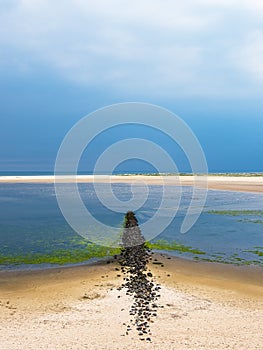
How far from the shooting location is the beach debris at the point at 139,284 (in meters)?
9.46

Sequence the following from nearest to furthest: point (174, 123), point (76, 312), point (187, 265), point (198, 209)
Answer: point (76, 312) < point (187, 265) < point (174, 123) < point (198, 209)

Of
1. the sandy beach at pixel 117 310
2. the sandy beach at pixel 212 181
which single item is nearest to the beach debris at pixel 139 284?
the sandy beach at pixel 117 310

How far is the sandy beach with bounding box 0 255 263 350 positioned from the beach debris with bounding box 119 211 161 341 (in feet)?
0.75

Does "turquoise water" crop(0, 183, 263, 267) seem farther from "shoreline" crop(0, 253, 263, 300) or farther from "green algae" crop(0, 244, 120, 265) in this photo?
"shoreline" crop(0, 253, 263, 300)

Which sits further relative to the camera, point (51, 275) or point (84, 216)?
point (84, 216)

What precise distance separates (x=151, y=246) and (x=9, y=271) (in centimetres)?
797

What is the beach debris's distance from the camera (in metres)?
9.46

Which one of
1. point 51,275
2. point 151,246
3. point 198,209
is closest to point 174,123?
point 151,246

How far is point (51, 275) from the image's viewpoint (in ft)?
48.3

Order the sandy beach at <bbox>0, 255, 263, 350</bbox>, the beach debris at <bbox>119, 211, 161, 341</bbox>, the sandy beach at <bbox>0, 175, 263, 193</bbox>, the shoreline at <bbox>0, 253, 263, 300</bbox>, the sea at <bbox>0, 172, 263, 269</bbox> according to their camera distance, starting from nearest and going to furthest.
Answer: the sandy beach at <bbox>0, 255, 263, 350</bbox> → the beach debris at <bbox>119, 211, 161, 341</bbox> → the shoreline at <bbox>0, 253, 263, 300</bbox> → the sea at <bbox>0, 172, 263, 269</bbox> → the sandy beach at <bbox>0, 175, 263, 193</bbox>

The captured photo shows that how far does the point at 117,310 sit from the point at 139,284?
96.4 inches

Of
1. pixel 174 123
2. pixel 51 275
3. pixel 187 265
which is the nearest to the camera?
pixel 51 275

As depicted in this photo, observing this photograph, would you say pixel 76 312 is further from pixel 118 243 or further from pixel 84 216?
pixel 84 216

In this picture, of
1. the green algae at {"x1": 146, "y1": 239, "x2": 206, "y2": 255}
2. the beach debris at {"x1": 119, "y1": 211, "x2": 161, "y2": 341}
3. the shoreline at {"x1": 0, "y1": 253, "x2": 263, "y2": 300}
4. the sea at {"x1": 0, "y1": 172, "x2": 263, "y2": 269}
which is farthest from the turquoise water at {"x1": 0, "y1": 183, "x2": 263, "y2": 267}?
the beach debris at {"x1": 119, "y1": 211, "x2": 161, "y2": 341}
